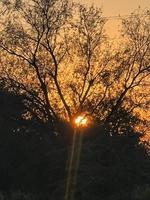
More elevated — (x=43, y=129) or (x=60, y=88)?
(x=60, y=88)

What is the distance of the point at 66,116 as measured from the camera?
5153 cm

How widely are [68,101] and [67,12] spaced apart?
6.70m

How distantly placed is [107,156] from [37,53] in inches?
449

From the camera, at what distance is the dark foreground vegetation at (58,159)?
38078 millimetres

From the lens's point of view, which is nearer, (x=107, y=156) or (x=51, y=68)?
(x=107, y=156)

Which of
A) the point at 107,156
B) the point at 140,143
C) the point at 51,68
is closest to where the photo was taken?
the point at 107,156

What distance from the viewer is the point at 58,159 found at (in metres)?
43.3

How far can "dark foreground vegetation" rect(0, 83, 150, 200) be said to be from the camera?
3808cm

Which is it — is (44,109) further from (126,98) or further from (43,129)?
(126,98)

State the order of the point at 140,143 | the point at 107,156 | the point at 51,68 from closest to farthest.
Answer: the point at 107,156 < the point at 140,143 < the point at 51,68

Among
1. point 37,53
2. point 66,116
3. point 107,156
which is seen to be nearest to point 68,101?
point 66,116

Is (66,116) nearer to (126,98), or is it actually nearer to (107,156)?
(126,98)

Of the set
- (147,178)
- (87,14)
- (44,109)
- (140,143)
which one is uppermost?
(87,14)

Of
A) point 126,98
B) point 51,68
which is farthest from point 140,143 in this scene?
point 51,68
